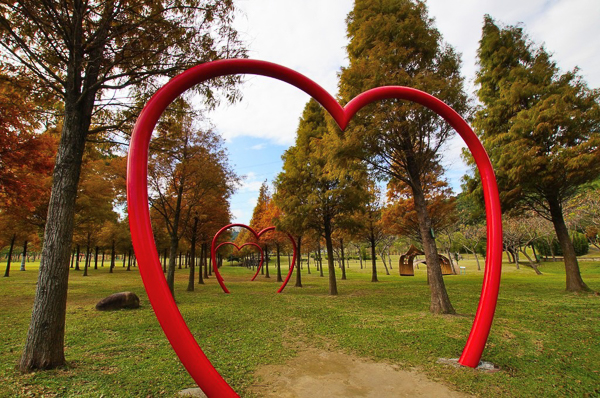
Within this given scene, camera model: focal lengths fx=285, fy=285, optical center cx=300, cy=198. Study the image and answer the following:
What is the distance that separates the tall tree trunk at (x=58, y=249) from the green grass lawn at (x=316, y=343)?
0.35 meters

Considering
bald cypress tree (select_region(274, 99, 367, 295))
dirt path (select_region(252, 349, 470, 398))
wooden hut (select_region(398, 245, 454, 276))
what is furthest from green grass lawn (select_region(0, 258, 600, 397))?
wooden hut (select_region(398, 245, 454, 276))

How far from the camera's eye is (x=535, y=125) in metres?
11.9

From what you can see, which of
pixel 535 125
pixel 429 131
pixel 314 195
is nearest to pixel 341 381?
pixel 429 131

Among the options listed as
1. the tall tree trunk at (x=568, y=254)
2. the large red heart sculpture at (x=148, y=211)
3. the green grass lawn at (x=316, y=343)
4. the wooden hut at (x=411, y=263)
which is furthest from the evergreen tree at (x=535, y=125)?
the wooden hut at (x=411, y=263)

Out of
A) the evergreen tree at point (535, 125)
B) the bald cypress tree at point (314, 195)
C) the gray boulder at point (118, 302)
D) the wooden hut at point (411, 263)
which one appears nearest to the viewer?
the gray boulder at point (118, 302)

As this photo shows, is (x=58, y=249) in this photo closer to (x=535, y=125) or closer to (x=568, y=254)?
(x=535, y=125)

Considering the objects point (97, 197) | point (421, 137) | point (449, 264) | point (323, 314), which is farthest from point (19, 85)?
point (449, 264)

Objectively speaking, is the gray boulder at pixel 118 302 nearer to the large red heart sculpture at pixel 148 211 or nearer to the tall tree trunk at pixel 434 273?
the large red heart sculpture at pixel 148 211

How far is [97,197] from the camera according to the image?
1939cm

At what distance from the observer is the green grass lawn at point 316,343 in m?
4.30

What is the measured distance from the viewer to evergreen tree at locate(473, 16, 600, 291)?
11.4 meters

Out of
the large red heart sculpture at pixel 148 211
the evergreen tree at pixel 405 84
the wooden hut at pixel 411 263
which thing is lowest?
the wooden hut at pixel 411 263

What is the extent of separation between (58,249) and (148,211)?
110 inches

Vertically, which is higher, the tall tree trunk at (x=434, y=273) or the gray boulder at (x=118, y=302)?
the tall tree trunk at (x=434, y=273)
